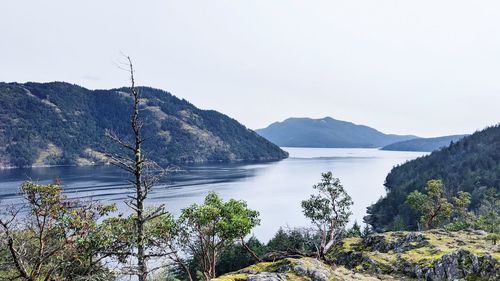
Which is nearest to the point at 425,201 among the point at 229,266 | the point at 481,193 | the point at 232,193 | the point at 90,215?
the point at 229,266

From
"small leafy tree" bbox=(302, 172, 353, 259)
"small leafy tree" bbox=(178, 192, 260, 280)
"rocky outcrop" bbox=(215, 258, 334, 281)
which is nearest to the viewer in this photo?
"rocky outcrop" bbox=(215, 258, 334, 281)

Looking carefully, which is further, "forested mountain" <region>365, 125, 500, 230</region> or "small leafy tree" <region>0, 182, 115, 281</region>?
"forested mountain" <region>365, 125, 500, 230</region>

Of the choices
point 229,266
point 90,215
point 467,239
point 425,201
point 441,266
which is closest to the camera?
point 90,215

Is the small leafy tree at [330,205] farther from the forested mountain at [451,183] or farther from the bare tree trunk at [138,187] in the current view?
the forested mountain at [451,183]

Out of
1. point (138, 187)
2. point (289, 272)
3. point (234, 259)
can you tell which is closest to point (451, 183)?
point (234, 259)

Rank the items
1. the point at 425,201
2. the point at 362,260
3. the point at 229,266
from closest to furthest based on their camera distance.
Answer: the point at 362,260
the point at 425,201
the point at 229,266

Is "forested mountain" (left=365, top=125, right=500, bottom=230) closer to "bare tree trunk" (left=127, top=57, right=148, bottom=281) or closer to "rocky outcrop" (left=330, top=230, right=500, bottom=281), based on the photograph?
"rocky outcrop" (left=330, top=230, right=500, bottom=281)

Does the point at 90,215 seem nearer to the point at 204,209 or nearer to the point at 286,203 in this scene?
the point at 204,209

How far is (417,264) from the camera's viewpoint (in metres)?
26.6

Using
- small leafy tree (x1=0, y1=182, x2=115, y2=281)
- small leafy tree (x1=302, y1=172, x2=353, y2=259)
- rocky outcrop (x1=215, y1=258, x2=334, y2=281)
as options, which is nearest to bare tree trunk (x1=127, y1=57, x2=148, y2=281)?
small leafy tree (x1=0, y1=182, x2=115, y2=281)

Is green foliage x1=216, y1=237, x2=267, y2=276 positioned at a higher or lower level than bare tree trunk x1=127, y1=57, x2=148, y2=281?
lower

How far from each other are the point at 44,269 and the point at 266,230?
96.6 m

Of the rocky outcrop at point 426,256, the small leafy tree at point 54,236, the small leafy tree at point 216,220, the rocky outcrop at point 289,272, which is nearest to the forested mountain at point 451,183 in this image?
the rocky outcrop at point 426,256

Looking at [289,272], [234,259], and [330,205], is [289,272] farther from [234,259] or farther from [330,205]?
[234,259]
